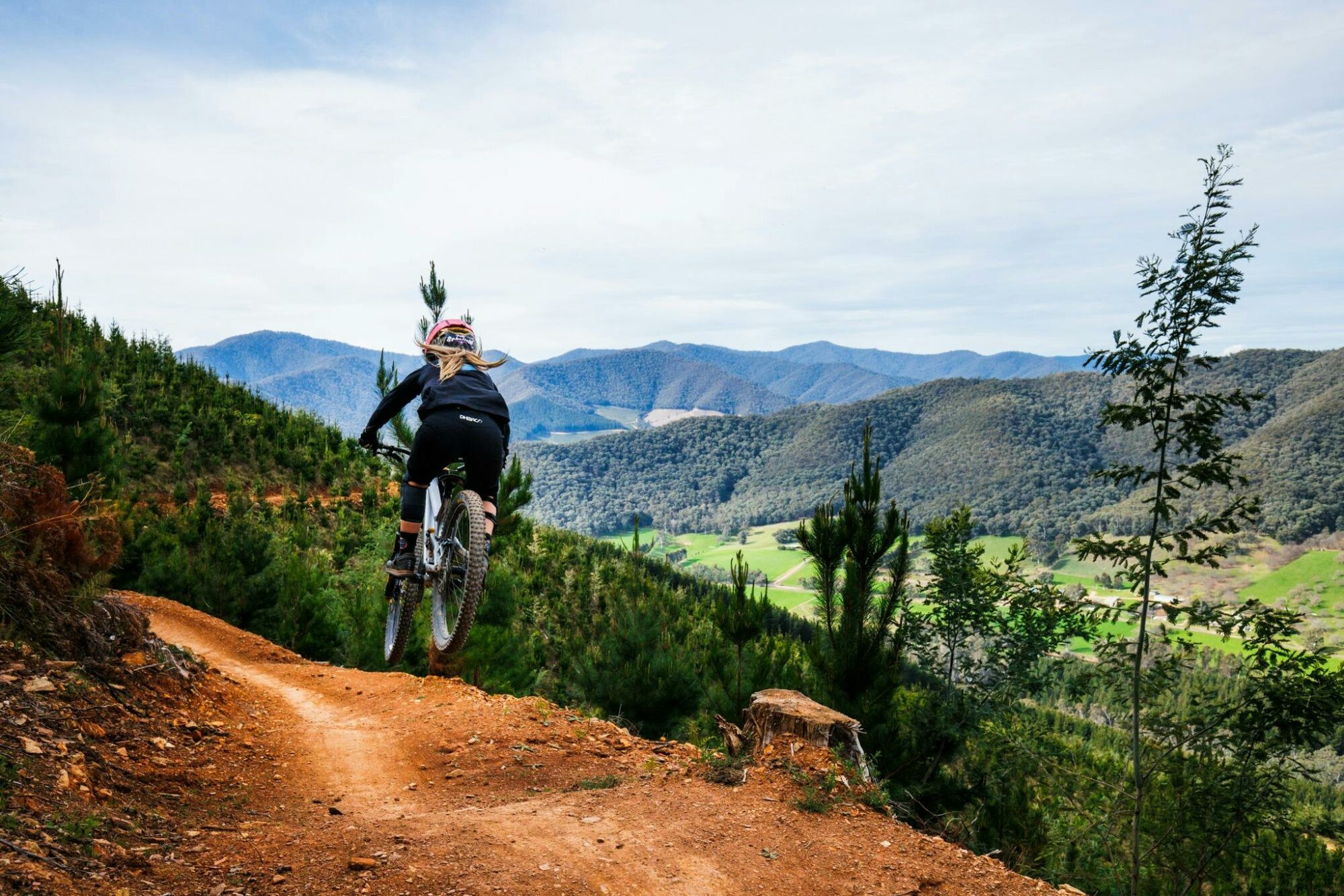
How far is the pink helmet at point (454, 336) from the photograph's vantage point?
6.11 metres

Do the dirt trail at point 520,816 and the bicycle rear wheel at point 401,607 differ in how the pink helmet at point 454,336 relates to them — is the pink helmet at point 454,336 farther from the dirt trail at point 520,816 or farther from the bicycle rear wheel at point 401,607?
the dirt trail at point 520,816

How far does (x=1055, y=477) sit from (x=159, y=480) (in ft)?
Answer: 695

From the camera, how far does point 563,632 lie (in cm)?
2434

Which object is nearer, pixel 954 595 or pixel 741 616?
pixel 741 616

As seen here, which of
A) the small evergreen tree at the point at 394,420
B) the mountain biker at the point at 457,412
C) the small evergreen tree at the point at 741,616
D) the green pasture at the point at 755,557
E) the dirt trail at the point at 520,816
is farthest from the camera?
the green pasture at the point at 755,557

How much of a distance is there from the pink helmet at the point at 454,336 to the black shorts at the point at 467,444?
1.99 ft

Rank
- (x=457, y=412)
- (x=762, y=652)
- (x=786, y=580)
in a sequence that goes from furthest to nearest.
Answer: (x=786, y=580)
(x=762, y=652)
(x=457, y=412)

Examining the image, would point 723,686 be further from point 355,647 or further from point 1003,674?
point 1003,674

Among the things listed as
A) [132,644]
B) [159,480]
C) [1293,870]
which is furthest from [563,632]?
[1293,870]

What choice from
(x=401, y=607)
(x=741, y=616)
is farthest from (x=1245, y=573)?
(x=401, y=607)

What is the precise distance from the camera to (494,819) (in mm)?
4770

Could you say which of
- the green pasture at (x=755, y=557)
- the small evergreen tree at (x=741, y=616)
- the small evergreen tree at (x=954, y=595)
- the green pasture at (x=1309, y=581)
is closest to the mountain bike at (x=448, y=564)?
the small evergreen tree at (x=741, y=616)

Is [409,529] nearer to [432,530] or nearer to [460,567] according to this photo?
[432,530]

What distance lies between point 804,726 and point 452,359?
4.43m
